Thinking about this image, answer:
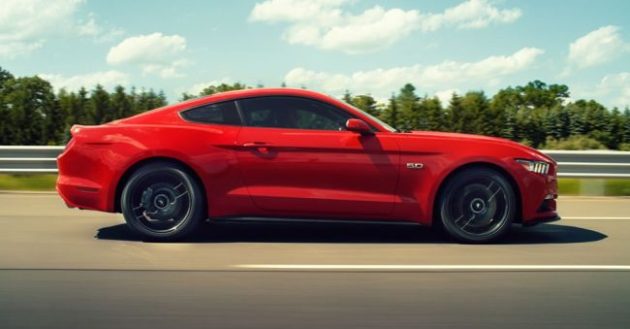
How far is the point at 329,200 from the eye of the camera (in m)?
6.43

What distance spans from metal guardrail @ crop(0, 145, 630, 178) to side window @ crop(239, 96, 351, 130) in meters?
5.31

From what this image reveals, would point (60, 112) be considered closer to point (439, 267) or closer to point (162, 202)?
point (162, 202)

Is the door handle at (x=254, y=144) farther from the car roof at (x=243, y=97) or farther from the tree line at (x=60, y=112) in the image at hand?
the tree line at (x=60, y=112)

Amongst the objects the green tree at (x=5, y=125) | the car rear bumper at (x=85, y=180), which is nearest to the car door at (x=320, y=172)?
the car rear bumper at (x=85, y=180)

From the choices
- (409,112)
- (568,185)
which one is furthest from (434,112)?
(568,185)

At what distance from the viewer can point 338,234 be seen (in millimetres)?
7039

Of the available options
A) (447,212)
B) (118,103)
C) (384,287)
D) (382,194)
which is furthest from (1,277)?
(118,103)

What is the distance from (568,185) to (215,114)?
22.7 feet

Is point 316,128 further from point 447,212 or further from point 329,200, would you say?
point 447,212

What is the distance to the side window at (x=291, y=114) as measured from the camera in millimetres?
6586

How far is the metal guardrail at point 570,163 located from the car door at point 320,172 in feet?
17.1

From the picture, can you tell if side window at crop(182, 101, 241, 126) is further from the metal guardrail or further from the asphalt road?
the metal guardrail

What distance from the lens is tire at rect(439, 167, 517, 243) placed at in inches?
257

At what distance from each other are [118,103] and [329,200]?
50.2 feet
